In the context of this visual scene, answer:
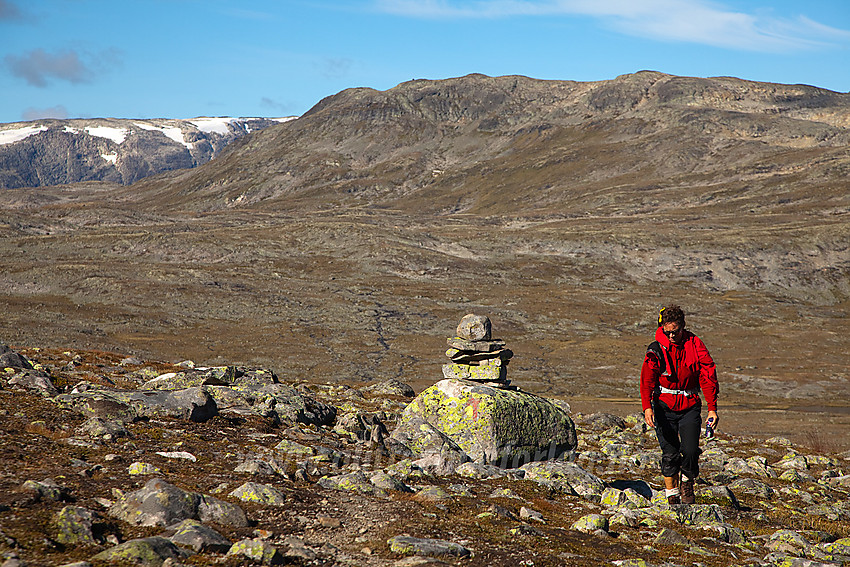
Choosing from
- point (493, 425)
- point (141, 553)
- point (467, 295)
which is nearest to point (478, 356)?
point (493, 425)

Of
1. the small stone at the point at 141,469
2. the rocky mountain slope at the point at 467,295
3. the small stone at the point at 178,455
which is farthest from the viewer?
the rocky mountain slope at the point at 467,295

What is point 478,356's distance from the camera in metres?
22.0

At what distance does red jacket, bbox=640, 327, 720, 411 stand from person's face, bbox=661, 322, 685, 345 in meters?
0.07

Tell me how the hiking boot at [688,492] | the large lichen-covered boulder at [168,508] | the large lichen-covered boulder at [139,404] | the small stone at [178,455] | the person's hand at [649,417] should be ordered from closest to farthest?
1. the large lichen-covered boulder at [168,508]
2. the person's hand at [649,417]
3. the small stone at [178,455]
4. the hiking boot at [688,492]
5. the large lichen-covered boulder at [139,404]

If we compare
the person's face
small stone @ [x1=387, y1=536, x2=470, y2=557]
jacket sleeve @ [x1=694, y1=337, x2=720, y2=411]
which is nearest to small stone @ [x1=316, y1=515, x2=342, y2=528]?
small stone @ [x1=387, y1=536, x2=470, y2=557]

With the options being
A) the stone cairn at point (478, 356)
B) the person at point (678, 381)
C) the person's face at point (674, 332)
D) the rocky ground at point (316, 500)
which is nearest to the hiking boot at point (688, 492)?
the rocky ground at point (316, 500)

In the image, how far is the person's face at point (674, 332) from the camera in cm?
1274

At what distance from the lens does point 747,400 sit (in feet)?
155

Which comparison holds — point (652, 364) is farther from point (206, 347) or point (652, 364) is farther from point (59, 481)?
point (206, 347)

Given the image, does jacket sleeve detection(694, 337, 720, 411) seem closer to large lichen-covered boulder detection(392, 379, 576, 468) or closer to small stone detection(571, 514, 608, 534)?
small stone detection(571, 514, 608, 534)

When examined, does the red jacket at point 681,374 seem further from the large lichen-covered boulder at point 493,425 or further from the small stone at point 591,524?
the large lichen-covered boulder at point 493,425

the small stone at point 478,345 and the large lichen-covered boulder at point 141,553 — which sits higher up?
the small stone at point 478,345

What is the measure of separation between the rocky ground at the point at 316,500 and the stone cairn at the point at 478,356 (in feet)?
11.6

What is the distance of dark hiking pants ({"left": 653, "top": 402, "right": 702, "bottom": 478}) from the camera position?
12.9 metres
